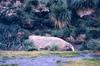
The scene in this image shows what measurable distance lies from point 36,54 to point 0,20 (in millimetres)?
5860

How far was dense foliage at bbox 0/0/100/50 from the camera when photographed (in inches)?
683

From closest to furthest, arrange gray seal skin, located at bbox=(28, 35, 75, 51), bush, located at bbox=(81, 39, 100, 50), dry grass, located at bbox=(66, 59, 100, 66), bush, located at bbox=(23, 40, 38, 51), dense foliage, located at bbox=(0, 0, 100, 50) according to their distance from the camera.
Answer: dry grass, located at bbox=(66, 59, 100, 66), bush, located at bbox=(23, 40, 38, 51), bush, located at bbox=(81, 39, 100, 50), gray seal skin, located at bbox=(28, 35, 75, 51), dense foliage, located at bbox=(0, 0, 100, 50)

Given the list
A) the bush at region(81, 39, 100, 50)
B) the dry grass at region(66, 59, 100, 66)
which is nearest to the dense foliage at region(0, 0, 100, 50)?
the bush at region(81, 39, 100, 50)

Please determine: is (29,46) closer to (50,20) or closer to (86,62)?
(50,20)

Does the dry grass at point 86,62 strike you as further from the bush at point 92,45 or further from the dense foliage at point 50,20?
the dense foliage at point 50,20

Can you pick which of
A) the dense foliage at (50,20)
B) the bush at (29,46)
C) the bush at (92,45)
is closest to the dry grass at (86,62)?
the bush at (92,45)

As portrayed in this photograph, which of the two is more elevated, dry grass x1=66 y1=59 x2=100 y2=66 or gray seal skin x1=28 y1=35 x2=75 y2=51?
gray seal skin x1=28 y1=35 x2=75 y2=51

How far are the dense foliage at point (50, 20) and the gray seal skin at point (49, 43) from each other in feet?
2.73

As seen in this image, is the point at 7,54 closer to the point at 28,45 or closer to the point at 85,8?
the point at 28,45

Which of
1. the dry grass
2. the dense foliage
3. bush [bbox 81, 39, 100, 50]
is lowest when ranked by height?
the dry grass

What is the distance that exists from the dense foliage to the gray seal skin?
0.83 meters

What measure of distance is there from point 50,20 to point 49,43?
2897mm

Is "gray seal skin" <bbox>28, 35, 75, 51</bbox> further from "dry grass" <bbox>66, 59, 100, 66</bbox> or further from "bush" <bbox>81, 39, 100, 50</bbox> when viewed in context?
"dry grass" <bbox>66, 59, 100, 66</bbox>

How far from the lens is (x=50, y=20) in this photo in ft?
60.4
